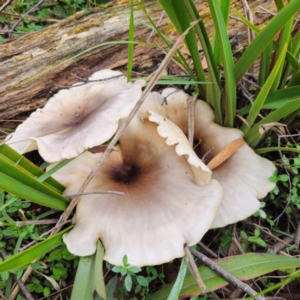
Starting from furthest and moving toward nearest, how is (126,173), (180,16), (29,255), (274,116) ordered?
1. (126,173)
2. (274,116)
3. (180,16)
4. (29,255)

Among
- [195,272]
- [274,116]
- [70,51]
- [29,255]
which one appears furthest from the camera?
[70,51]

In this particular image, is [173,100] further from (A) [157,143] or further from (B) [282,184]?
(B) [282,184]

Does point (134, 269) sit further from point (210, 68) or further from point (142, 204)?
point (210, 68)

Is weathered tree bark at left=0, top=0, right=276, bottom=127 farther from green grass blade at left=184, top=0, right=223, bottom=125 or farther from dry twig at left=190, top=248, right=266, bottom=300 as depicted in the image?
dry twig at left=190, top=248, right=266, bottom=300

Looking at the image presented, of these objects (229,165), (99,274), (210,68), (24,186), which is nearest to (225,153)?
(229,165)

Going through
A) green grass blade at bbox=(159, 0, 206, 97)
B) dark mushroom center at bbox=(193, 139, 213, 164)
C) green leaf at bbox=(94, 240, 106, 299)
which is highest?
green grass blade at bbox=(159, 0, 206, 97)

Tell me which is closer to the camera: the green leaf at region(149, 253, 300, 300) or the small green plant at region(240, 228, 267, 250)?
the green leaf at region(149, 253, 300, 300)

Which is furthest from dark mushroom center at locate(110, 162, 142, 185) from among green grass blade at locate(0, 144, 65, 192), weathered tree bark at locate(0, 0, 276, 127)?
weathered tree bark at locate(0, 0, 276, 127)
